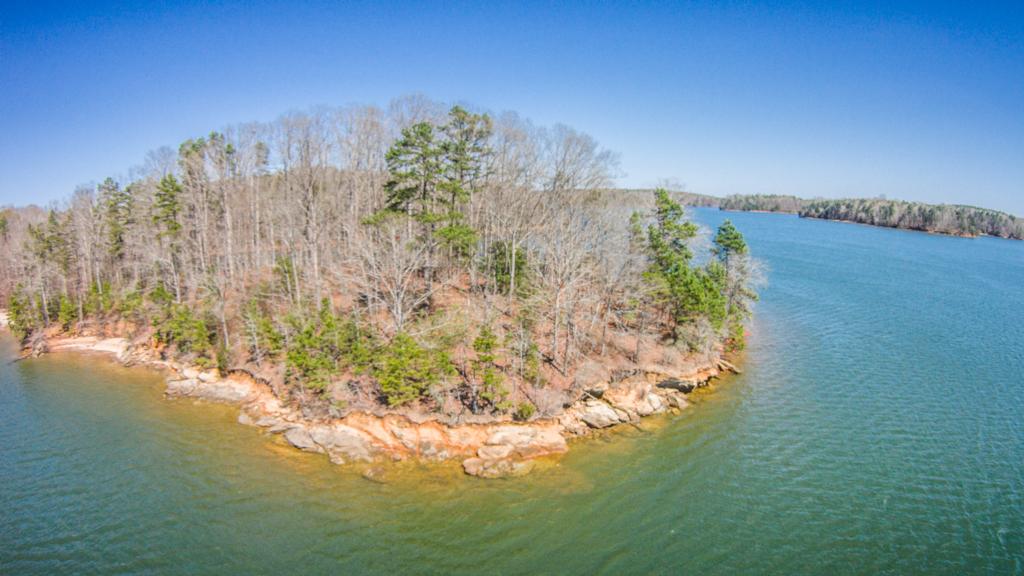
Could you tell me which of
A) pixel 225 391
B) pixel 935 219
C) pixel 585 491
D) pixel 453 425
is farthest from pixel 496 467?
pixel 935 219

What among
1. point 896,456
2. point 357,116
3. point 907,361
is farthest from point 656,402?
point 357,116

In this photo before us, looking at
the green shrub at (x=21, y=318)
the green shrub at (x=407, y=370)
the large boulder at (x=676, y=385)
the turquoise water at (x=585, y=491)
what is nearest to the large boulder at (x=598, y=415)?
the turquoise water at (x=585, y=491)

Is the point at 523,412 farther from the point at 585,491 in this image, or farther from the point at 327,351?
the point at 327,351

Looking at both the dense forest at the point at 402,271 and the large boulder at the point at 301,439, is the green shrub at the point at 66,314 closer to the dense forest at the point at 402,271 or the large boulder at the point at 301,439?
the dense forest at the point at 402,271

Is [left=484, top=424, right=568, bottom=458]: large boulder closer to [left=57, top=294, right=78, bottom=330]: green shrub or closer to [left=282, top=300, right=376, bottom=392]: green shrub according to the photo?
[left=282, top=300, right=376, bottom=392]: green shrub

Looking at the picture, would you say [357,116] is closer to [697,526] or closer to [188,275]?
[188,275]
